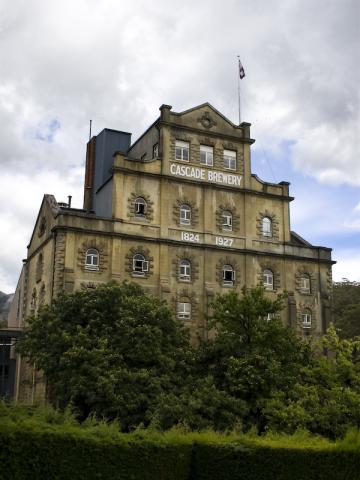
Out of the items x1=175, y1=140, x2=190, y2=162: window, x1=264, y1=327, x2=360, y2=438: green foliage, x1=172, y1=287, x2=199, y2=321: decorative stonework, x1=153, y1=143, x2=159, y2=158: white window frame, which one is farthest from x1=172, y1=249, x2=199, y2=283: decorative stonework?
x1=264, y1=327, x2=360, y2=438: green foliage

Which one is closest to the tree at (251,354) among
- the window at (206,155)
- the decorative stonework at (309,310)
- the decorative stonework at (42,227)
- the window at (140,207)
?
the window at (140,207)

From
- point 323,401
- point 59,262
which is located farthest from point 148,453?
point 59,262

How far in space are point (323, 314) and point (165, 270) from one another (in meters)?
13.0

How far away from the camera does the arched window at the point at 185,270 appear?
4595 centimetres

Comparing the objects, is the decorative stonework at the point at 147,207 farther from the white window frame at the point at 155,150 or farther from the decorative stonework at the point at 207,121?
the decorative stonework at the point at 207,121

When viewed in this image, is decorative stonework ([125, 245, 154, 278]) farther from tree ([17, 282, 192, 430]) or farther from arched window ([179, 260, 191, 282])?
tree ([17, 282, 192, 430])

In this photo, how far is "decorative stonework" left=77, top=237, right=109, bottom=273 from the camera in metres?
43.2

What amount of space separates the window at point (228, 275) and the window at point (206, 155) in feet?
25.5

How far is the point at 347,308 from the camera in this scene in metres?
69.8

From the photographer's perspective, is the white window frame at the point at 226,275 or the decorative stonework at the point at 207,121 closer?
the white window frame at the point at 226,275

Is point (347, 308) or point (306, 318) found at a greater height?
point (347, 308)

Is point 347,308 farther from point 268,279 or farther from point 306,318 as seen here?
point 268,279

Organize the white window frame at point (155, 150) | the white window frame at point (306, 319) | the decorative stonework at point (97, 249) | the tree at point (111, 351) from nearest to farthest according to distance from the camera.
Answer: the tree at point (111, 351), the decorative stonework at point (97, 249), the white window frame at point (155, 150), the white window frame at point (306, 319)

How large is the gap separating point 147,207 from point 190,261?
4842 mm
